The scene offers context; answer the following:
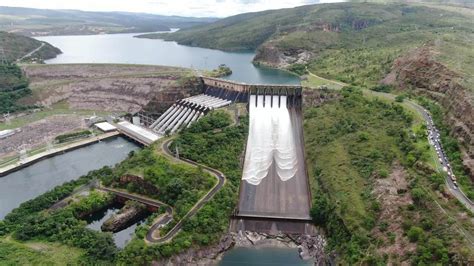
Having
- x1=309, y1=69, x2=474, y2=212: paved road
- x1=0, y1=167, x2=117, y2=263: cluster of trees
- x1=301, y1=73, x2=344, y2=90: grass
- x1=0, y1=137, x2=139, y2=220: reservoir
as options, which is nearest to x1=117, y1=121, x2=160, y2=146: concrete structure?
x1=0, y1=137, x2=139, y2=220: reservoir

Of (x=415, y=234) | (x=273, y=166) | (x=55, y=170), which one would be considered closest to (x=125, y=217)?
(x=273, y=166)

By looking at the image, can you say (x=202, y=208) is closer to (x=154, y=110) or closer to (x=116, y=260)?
(x=116, y=260)

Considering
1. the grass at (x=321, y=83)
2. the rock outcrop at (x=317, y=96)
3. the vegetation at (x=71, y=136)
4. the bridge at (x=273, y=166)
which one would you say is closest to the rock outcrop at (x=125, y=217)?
the bridge at (x=273, y=166)

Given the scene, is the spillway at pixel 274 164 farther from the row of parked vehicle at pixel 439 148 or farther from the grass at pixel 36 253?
the grass at pixel 36 253

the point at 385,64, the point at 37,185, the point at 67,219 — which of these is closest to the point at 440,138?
the point at 385,64

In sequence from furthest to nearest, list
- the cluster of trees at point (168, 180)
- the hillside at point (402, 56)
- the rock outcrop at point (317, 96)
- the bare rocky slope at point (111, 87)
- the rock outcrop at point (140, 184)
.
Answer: the bare rocky slope at point (111, 87) < the rock outcrop at point (317, 96) < the hillside at point (402, 56) < the rock outcrop at point (140, 184) < the cluster of trees at point (168, 180)

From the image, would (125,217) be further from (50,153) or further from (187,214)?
(50,153)

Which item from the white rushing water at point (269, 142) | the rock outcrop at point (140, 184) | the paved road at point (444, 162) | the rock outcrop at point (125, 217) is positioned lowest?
the rock outcrop at point (125, 217)
